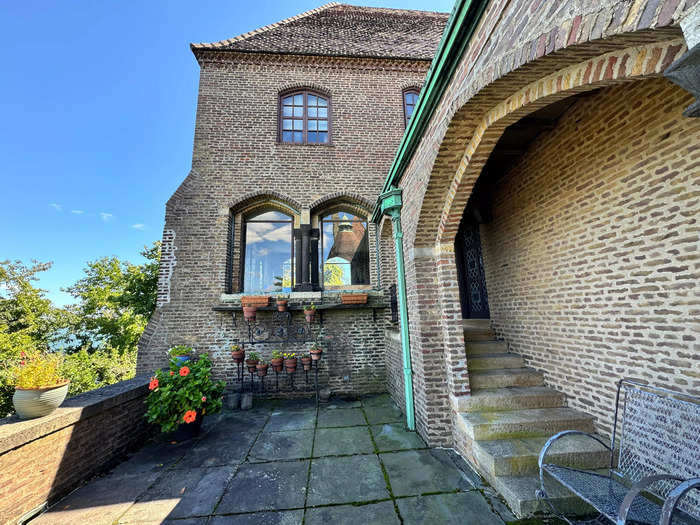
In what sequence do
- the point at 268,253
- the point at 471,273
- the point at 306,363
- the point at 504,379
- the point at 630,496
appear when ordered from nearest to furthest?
the point at 630,496
the point at 504,379
the point at 306,363
the point at 471,273
the point at 268,253

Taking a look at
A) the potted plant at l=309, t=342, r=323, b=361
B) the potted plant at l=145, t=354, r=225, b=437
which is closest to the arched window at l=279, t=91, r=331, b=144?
the potted plant at l=309, t=342, r=323, b=361

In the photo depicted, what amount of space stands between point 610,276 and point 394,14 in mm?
10316

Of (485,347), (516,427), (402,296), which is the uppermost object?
(402,296)

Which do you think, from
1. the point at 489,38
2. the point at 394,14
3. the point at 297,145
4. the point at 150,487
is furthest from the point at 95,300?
the point at 489,38

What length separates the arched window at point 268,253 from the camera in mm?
6277

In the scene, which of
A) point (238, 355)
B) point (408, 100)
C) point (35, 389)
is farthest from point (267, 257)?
point (408, 100)

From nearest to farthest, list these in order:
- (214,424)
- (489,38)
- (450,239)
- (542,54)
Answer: (542,54), (489,38), (450,239), (214,424)

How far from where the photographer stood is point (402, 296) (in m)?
4.02

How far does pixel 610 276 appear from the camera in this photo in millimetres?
2723

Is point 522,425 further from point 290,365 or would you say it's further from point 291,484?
point 290,365

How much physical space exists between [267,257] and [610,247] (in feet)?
19.1

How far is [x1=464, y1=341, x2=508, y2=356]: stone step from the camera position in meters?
4.12

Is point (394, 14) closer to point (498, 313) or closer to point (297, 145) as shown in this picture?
point (297, 145)

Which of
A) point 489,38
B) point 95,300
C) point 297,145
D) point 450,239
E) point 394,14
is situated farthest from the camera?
point 95,300
